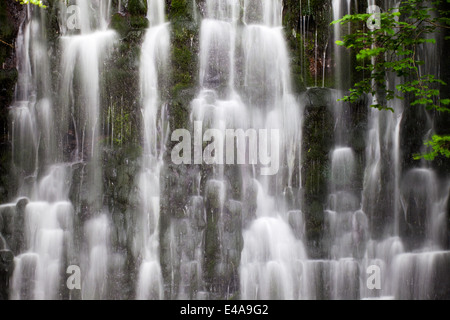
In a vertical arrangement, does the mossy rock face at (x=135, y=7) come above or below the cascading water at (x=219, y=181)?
above

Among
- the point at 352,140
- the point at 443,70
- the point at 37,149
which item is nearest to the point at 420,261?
the point at 352,140

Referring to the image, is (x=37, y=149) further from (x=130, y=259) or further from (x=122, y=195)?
(x=130, y=259)

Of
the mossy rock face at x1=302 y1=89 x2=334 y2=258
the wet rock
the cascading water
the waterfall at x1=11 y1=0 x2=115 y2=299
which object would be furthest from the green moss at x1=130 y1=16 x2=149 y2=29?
the wet rock

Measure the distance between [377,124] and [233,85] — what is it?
289cm

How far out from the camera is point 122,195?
8.55 m

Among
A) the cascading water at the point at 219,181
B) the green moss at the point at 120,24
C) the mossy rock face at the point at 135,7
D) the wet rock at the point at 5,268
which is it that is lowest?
the wet rock at the point at 5,268

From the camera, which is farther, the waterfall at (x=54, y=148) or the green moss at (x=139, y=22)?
the green moss at (x=139, y=22)

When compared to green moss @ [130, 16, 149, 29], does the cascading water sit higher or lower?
lower

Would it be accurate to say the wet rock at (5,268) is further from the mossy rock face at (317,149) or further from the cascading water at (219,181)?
the mossy rock face at (317,149)

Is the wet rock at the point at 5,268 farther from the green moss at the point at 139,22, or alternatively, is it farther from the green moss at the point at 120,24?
the green moss at the point at 139,22

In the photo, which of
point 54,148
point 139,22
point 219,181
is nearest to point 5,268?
point 54,148

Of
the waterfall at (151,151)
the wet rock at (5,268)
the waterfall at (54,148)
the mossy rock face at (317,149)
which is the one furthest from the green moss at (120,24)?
the wet rock at (5,268)

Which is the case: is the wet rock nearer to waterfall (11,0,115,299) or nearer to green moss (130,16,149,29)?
waterfall (11,0,115,299)

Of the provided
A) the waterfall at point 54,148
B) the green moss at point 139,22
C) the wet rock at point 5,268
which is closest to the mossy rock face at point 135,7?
the green moss at point 139,22
